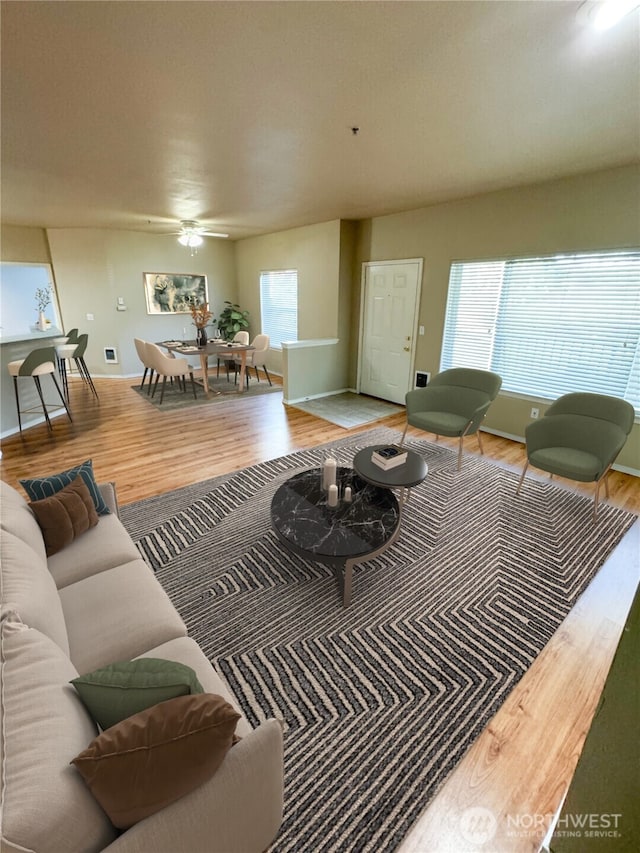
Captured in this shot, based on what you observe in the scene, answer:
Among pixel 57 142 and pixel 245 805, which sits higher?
pixel 57 142

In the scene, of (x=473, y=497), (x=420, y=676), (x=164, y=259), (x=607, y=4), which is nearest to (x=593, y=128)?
(x=607, y=4)

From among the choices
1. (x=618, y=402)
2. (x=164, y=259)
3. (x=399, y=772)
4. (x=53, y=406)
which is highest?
(x=164, y=259)

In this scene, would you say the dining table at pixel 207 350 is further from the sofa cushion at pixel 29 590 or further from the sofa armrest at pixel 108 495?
the sofa cushion at pixel 29 590

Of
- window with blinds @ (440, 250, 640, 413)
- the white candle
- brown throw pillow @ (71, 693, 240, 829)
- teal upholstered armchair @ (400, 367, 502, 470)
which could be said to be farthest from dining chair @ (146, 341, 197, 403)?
brown throw pillow @ (71, 693, 240, 829)

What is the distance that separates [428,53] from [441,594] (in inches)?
105

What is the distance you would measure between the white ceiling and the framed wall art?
10.8 ft

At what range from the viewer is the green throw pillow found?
0.92 metres

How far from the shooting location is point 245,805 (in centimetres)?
93

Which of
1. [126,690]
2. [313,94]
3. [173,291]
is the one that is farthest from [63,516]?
[173,291]

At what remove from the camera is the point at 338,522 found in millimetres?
2141

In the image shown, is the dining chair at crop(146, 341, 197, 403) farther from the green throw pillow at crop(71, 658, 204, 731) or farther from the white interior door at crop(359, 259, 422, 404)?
the green throw pillow at crop(71, 658, 204, 731)

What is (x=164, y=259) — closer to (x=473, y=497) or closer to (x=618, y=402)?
(x=473, y=497)

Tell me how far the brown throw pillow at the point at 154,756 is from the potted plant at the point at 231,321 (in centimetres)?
753

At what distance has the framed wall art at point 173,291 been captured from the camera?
7027 mm
